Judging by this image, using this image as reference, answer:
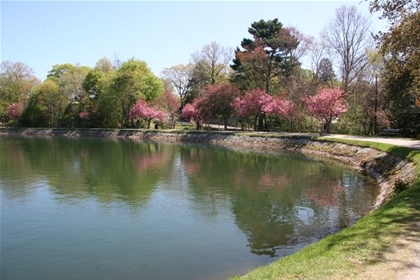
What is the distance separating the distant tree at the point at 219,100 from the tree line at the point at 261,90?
0.15m

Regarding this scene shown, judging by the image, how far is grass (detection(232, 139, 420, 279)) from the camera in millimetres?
5637

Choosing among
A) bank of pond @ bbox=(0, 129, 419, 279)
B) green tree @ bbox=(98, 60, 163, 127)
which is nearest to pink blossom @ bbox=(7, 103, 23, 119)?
green tree @ bbox=(98, 60, 163, 127)

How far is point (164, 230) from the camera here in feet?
34.2

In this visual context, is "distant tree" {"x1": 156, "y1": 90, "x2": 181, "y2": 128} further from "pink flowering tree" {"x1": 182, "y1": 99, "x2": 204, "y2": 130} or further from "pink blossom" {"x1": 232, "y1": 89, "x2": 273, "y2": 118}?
"pink blossom" {"x1": 232, "y1": 89, "x2": 273, "y2": 118}

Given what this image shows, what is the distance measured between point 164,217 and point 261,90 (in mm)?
38004

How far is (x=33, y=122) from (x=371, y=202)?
71199mm

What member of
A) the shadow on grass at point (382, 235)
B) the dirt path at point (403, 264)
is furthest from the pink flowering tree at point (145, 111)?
the dirt path at point (403, 264)

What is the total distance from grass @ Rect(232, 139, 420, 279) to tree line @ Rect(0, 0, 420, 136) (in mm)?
9557

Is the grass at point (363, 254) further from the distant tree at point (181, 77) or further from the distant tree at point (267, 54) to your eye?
the distant tree at point (181, 77)

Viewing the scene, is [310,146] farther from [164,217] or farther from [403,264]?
[403,264]

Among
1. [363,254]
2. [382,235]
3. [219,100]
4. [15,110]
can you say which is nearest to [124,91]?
[219,100]

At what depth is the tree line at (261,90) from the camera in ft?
86.4

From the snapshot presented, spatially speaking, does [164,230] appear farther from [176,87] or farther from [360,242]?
[176,87]

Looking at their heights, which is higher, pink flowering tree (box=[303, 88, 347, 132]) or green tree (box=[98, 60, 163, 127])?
green tree (box=[98, 60, 163, 127])
